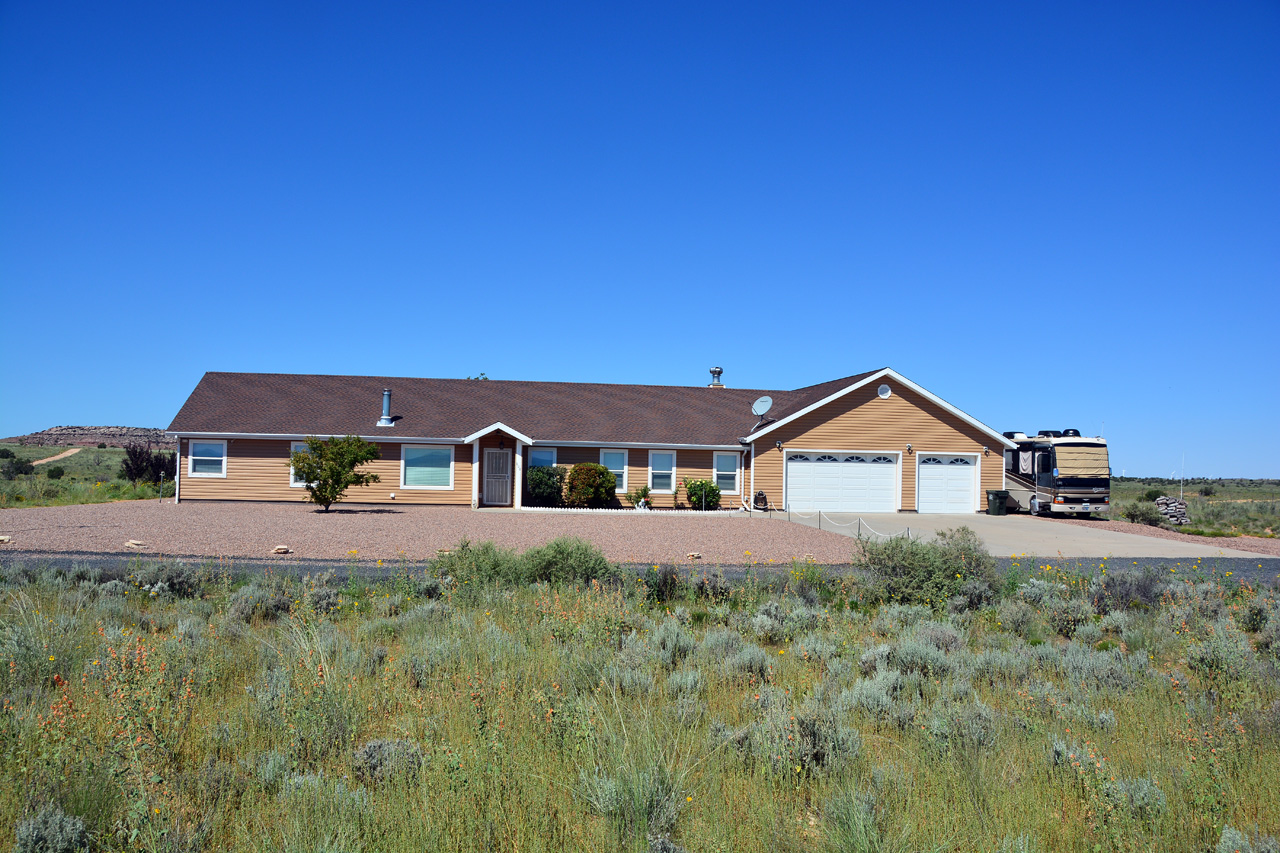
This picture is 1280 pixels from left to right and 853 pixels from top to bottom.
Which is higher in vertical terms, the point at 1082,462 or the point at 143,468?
the point at 1082,462

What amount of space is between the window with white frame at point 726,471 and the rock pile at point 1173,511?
15.5 m

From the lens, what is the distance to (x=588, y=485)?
27953 mm

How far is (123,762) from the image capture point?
158 inches

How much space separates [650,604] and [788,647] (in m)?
2.41

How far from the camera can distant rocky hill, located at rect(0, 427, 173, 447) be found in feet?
279

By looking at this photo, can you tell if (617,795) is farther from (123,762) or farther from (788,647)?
(788,647)

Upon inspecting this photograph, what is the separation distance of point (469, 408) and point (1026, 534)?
67.5ft

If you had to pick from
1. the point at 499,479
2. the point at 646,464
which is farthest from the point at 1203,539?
the point at 499,479

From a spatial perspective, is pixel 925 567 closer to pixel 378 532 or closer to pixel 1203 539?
pixel 378 532

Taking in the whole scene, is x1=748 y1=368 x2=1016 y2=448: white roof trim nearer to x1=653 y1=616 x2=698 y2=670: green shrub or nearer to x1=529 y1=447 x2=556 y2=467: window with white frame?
x1=529 y1=447 x2=556 y2=467: window with white frame

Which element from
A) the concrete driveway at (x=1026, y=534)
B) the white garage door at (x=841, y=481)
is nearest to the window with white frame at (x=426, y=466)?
the concrete driveway at (x=1026, y=534)

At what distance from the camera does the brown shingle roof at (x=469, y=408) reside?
28938mm

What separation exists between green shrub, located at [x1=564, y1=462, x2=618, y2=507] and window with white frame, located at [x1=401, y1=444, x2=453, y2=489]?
4.56 meters

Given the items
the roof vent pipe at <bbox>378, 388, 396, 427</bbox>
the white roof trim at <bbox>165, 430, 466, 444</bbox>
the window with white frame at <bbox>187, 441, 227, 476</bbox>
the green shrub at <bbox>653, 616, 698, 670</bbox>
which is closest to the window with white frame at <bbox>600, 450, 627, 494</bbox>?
the white roof trim at <bbox>165, 430, 466, 444</bbox>
